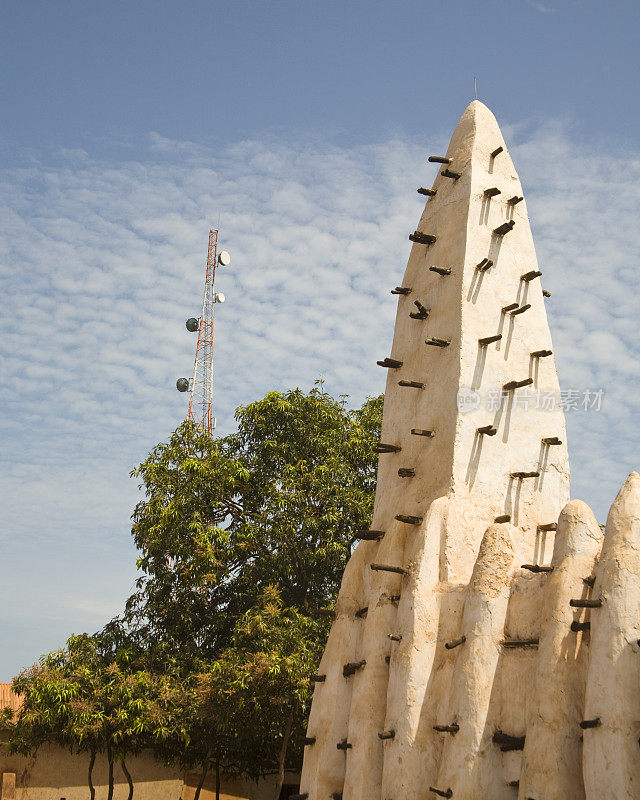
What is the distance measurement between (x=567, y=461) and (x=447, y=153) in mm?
5016

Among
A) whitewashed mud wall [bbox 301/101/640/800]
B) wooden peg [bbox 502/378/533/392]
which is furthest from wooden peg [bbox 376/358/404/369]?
wooden peg [bbox 502/378/533/392]

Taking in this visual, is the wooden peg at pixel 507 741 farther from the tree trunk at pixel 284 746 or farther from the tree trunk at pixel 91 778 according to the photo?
the tree trunk at pixel 91 778

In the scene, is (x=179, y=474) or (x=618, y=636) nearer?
(x=618, y=636)

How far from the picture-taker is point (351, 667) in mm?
10484

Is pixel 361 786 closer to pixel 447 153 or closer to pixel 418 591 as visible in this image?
pixel 418 591

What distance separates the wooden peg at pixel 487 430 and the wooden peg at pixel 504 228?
2.86 metres

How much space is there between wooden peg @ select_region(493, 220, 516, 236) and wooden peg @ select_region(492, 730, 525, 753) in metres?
6.53

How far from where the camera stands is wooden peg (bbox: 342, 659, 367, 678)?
406 inches

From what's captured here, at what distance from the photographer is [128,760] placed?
63.7 ft

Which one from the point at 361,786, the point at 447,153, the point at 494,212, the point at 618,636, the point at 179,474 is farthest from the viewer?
the point at 179,474

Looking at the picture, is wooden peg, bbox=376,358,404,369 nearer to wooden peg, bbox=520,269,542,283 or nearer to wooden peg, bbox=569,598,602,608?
wooden peg, bbox=520,269,542,283

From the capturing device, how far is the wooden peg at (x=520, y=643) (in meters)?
8.70

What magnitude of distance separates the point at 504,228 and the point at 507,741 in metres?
6.66

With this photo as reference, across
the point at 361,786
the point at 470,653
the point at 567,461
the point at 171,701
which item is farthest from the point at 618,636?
the point at 171,701
